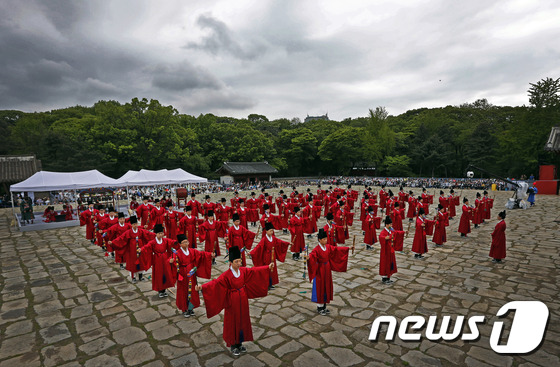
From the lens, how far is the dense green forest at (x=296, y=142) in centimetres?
3434

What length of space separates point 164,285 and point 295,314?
339 cm

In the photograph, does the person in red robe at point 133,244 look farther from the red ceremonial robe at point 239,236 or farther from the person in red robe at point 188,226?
the person in red robe at point 188,226

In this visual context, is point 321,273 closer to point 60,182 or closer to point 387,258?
point 387,258

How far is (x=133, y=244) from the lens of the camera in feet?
26.8

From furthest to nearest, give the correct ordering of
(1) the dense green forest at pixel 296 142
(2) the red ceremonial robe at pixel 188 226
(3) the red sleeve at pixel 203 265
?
(1) the dense green forest at pixel 296 142 < (2) the red ceremonial robe at pixel 188 226 < (3) the red sleeve at pixel 203 265

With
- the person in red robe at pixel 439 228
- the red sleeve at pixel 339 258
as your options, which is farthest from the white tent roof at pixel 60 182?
the person in red robe at pixel 439 228

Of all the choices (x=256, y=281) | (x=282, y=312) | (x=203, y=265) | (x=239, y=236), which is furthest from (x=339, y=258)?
(x=239, y=236)

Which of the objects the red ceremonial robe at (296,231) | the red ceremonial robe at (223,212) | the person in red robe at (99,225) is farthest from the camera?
the red ceremonial robe at (223,212)

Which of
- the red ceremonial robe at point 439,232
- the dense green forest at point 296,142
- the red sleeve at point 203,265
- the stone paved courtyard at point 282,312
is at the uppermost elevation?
the dense green forest at point 296,142

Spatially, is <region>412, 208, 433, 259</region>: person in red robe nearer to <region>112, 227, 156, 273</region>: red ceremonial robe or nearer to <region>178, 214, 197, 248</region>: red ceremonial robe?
<region>178, 214, 197, 248</region>: red ceremonial robe

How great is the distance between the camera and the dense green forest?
34.3 metres

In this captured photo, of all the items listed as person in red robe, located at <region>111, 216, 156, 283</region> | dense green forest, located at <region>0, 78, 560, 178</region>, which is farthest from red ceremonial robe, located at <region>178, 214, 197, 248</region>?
dense green forest, located at <region>0, 78, 560, 178</region>

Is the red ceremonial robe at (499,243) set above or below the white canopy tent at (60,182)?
below

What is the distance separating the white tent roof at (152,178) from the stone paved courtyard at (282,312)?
30.6 feet
